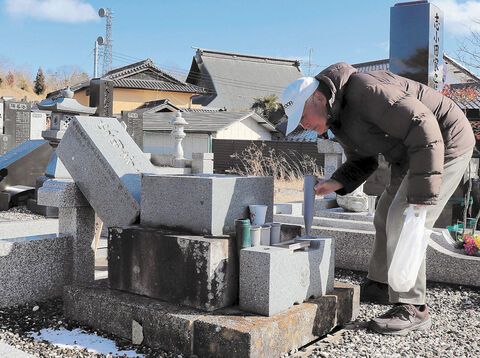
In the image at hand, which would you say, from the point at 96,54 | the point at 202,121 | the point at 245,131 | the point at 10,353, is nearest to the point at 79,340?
the point at 10,353

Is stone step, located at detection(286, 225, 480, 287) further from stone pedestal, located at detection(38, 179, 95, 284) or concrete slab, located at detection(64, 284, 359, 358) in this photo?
stone pedestal, located at detection(38, 179, 95, 284)

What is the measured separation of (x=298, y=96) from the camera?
8.38 feet

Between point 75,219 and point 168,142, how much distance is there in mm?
22115

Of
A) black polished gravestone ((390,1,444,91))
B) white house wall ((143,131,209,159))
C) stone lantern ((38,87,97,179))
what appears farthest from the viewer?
white house wall ((143,131,209,159))

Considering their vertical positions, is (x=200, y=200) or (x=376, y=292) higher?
(x=200, y=200)

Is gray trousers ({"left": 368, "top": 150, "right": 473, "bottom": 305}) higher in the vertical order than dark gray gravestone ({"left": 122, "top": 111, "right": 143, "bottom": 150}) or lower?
lower

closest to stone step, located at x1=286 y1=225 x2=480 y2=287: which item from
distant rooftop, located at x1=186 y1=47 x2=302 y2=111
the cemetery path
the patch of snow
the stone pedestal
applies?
the stone pedestal

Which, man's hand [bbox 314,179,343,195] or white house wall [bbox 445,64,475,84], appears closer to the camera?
man's hand [bbox 314,179,343,195]

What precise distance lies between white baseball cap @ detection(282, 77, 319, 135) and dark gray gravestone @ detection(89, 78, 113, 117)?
7.52 meters

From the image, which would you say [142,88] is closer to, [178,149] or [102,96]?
[178,149]

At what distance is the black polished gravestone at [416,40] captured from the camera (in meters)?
6.08

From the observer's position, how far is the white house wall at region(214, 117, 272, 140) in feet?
83.9

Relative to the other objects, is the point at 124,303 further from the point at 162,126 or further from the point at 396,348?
the point at 162,126

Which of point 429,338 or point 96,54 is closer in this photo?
point 429,338
